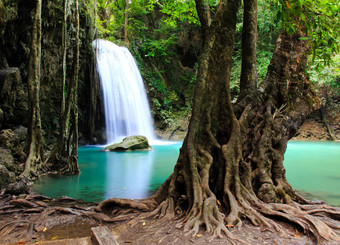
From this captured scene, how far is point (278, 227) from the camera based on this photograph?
3594 millimetres

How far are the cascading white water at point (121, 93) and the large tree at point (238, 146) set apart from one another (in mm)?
13796

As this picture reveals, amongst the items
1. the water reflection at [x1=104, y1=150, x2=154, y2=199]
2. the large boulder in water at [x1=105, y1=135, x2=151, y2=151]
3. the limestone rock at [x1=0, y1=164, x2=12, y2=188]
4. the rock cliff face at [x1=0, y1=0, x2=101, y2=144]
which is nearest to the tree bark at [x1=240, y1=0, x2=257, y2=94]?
the water reflection at [x1=104, y1=150, x2=154, y2=199]

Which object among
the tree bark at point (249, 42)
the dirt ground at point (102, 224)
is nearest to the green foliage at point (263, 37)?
the tree bark at point (249, 42)

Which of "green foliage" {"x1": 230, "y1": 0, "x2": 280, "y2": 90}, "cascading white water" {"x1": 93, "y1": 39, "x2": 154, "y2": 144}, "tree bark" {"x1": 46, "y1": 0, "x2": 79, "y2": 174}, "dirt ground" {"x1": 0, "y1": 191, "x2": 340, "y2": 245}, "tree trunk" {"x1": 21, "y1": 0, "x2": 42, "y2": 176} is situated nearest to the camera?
"dirt ground" {"x1": 0, "y1": 191, "x2": 340, "y2": 245}

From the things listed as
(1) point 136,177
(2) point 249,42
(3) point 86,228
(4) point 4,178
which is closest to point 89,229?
(3) point 86,228

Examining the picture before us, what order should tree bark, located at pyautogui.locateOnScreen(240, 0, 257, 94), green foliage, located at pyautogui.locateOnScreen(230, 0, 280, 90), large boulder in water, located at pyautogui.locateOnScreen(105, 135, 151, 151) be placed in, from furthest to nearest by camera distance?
1. green foliage, located at pyautogui.locateOnScreen(230, 0, 280, 90)
2. large boulder in water, located at pyautogui.locateOnScreen(105, 135, 151, 151)
3. tree bark, located at pyautogui.locateOnScreen(240, 0, 257, 94)

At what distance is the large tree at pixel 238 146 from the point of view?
394cm

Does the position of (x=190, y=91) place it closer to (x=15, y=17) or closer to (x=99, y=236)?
(x=15, y=17)

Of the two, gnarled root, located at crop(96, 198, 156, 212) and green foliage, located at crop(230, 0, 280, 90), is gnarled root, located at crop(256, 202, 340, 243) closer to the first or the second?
gnarled root, located at crop(96, 198, 156, 212)

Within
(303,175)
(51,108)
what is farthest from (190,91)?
(303,175)

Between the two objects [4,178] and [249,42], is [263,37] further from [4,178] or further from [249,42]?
[4,178]

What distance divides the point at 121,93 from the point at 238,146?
51.0ft

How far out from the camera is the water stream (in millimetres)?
6914

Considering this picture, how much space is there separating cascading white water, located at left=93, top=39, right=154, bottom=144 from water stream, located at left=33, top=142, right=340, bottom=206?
5.55 metres
